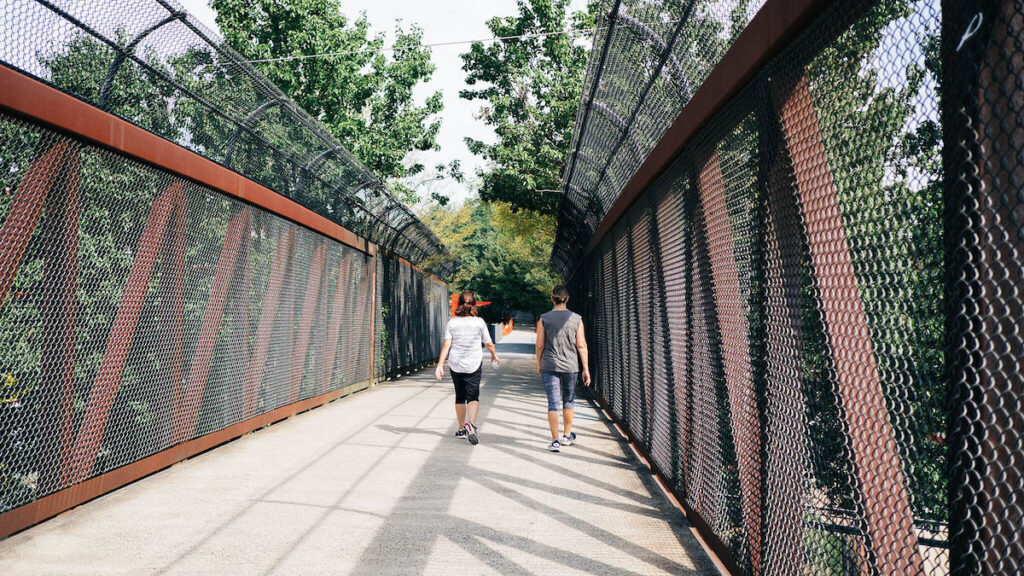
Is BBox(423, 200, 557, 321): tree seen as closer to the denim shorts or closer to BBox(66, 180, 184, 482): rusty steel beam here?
the denim shorts

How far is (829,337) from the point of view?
246 centimetres

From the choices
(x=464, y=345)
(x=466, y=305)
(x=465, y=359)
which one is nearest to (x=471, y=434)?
(x=465, y=359)

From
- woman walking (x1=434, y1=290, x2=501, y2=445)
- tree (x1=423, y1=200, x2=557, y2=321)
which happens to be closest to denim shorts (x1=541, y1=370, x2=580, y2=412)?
woman walking (x1=434, y1=290, x2=501, y2=445)

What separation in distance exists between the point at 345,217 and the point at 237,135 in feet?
14.8

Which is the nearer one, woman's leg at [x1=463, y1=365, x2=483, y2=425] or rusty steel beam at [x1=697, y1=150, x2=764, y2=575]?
rusty steel beam at [x1=697, y1=150, x2=764, y2=575]

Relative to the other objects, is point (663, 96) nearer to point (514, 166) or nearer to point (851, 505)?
point (851, 505)

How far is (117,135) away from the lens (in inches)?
194

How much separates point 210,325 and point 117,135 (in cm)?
219

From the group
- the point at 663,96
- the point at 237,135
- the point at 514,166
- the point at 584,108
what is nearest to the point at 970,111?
the point at 663,96

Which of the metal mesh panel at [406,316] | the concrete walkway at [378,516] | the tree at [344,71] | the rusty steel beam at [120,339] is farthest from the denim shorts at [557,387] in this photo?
the tree at [344,71]

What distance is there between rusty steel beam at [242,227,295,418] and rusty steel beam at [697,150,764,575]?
17.5ft

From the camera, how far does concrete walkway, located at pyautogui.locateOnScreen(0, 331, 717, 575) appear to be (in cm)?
378

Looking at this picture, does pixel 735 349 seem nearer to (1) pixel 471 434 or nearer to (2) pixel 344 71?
(1) pixel 471 434

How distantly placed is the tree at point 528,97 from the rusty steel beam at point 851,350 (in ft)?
45.0
